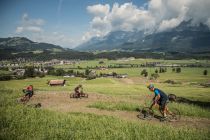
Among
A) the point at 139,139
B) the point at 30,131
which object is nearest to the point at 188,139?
the point at 139,139

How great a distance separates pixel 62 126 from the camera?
12.6 metres

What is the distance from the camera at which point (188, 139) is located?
10.8 m

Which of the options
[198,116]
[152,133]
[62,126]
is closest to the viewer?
[152,133]

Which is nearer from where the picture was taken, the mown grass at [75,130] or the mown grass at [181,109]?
the mown grass at [75,130]

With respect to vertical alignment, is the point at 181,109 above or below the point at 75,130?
below

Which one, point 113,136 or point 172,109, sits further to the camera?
point 172,109

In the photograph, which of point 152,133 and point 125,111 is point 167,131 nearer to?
point 152,133

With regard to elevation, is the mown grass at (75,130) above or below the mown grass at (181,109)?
above

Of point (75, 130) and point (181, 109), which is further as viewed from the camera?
point (181, 109)

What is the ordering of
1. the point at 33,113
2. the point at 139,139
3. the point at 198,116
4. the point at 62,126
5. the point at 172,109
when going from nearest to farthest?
the point at 139,139, the point at 62,126, the point at 33,113, the point at 198,116, the point at 172,109

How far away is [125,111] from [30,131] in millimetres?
10916

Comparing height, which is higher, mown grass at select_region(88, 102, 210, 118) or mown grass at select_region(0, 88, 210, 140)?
mown grass at select_region(0, 88, 210, 140)

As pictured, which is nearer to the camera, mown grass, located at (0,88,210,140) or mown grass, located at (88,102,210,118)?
mown grass, located at (0,88,210,140)

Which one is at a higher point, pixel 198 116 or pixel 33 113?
pixel 33 113
